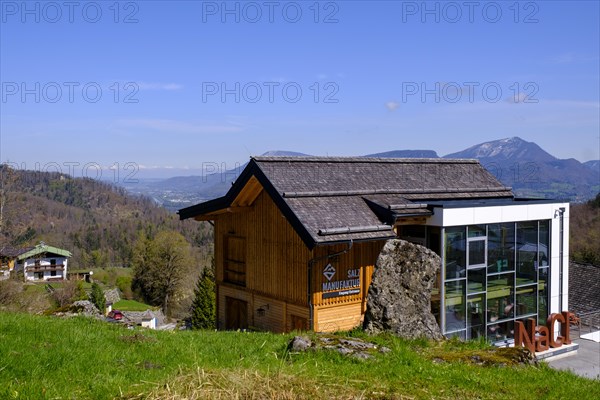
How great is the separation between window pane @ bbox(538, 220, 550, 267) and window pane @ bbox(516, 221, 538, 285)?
0.38 m

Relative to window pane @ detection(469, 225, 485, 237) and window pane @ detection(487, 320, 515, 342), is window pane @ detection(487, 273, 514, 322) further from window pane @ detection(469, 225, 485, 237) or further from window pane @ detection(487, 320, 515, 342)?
window pane @ detection(469, 225, 485, 237)

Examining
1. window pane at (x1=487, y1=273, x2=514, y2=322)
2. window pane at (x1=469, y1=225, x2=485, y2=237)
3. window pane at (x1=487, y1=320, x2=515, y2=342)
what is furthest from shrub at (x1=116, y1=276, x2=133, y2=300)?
window pane at (x1=469, y1=225, x2=485, y2=237)

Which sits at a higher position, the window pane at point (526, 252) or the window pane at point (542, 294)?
the window pane at point (526, 252)

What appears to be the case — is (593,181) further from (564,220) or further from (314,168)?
(314,168)

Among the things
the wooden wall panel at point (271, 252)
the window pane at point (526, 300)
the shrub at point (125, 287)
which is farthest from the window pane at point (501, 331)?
the shrub at point (125, 287)

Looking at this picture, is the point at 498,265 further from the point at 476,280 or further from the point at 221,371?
Result: the point at 221,371

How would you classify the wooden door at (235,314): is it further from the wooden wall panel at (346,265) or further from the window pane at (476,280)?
the window pane at (476,280)

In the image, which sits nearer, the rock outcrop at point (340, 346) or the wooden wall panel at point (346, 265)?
the rock outcrop at point (340, 346)

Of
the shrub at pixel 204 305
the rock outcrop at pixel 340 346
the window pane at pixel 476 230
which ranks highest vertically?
the window pane at pixel 476 230

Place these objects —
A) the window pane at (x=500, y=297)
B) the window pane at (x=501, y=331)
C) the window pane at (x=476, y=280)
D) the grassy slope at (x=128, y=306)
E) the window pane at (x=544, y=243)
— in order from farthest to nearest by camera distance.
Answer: the grassy slope at (x=128, y=306) < the window pane at (x=544, y=243) < the window pane at (x=501, y=331) < the window pane at (x=500, y=297) < the window pane at (x=476, y=280)

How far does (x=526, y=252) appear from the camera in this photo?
Answer: 2150 cm

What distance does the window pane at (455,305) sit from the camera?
1920cm

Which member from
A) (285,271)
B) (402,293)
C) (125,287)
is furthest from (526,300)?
(125,287)

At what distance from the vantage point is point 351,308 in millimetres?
18000
